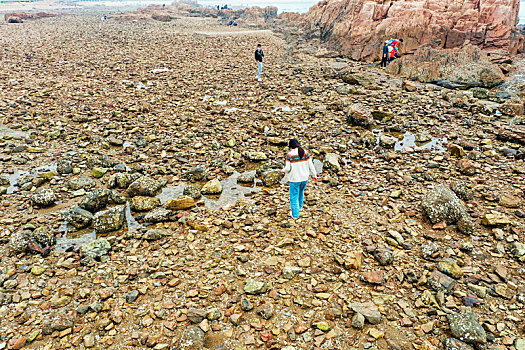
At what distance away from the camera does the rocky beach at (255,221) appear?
5184 millimetres

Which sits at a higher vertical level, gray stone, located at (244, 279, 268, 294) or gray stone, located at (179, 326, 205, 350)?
gray stone, located at (244, 279, 268, 294)

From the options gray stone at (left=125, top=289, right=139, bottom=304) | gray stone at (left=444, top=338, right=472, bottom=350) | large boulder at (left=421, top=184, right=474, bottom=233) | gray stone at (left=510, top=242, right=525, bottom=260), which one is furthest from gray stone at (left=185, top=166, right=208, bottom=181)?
gray stone at (left=510, top=242, right=525, bottom=260)

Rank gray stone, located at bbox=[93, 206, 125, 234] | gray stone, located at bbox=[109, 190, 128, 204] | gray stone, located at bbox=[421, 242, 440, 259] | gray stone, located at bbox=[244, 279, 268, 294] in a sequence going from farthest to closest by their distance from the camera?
1. gray stone, located at bbox=[109, 190, 128, 204]
2. gray stone, located at bbox=[93, 206, 125, 234]
3. gray stone, located at bbox=[421, 242, 440, 259]
4. gray stone, located at bbox=[244, 279, 268, 294]

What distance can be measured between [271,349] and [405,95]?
17316 mm

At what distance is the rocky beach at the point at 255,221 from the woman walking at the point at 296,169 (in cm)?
59

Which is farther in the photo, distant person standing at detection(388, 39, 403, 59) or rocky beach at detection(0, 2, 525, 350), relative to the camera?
distant person standing at detection(388, 39, 403, 59)

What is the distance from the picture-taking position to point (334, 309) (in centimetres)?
547

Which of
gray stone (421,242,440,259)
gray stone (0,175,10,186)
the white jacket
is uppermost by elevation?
the white jacket

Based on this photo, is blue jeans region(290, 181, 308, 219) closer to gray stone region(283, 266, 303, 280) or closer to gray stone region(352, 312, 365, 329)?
gray stone region(283, 266, 303, 280)

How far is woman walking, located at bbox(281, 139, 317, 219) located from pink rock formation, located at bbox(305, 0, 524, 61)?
81.7 ft

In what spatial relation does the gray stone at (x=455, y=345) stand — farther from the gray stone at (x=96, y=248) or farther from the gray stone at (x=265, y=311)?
the gray stone at (x=96, y=248)

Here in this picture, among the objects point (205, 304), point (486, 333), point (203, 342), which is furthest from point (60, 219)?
point (486, 333)

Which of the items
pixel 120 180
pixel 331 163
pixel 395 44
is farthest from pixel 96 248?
pixel 395 44

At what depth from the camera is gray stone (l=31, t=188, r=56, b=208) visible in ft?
27.4
